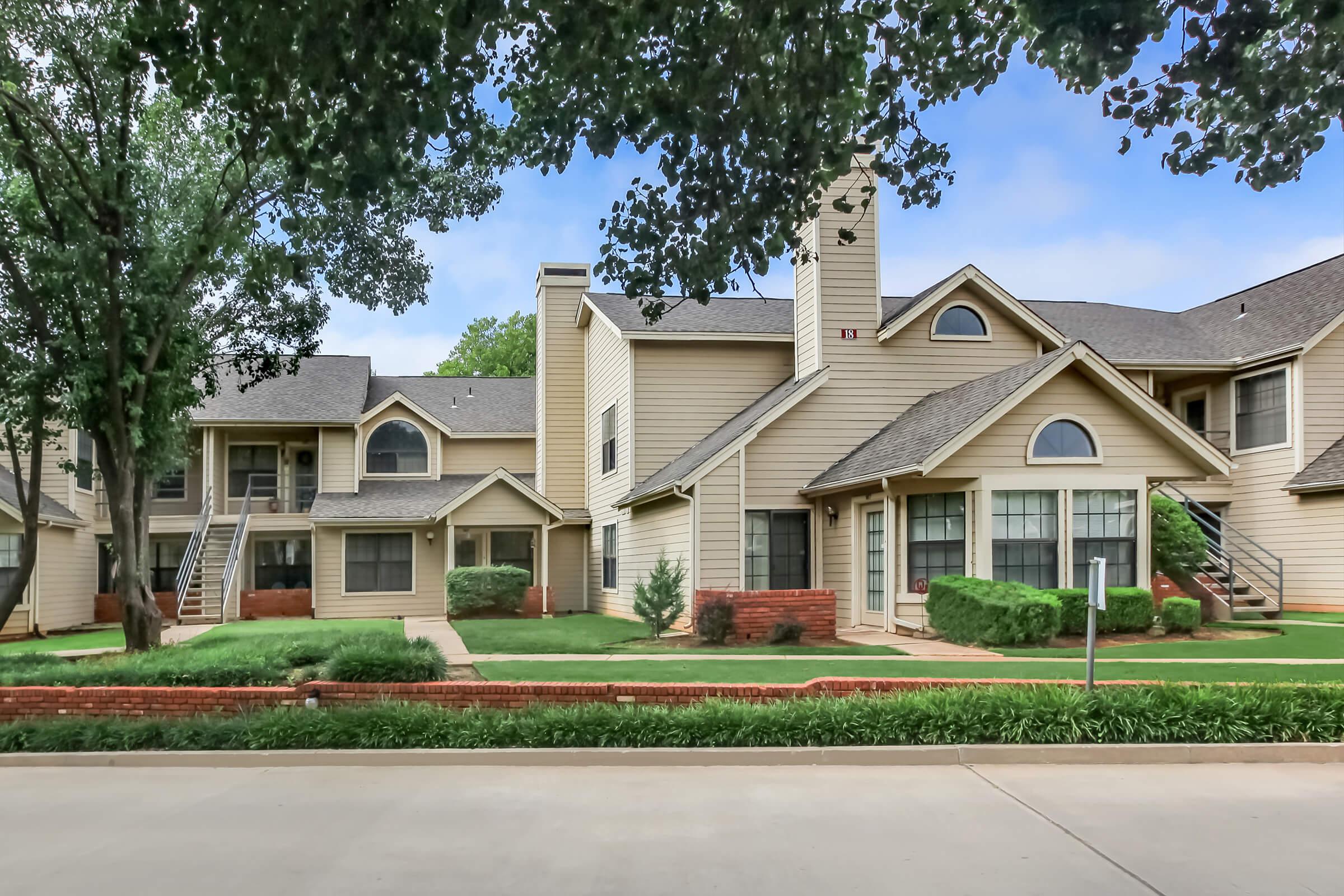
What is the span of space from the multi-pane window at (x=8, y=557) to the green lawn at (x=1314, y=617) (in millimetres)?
25298

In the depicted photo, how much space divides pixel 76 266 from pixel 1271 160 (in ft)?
43.5

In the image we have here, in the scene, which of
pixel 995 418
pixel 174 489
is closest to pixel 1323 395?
pixel 995 418

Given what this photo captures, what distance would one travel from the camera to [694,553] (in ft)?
63.5

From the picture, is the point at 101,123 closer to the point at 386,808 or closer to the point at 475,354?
the point at 386,808

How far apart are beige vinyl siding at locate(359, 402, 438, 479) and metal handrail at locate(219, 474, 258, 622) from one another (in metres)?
3.21

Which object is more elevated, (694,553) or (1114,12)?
(1114,12)

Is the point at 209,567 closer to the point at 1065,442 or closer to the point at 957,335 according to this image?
the point at 957,335

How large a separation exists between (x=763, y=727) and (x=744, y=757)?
0.36 meters

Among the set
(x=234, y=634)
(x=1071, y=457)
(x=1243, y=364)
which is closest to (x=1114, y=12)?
(x=1071, y=457)

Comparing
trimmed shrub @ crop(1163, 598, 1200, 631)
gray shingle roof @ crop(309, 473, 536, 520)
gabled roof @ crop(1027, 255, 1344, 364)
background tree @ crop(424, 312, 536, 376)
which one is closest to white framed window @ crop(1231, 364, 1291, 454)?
gabled roof @ crop(1027, 255, 1344, 364)

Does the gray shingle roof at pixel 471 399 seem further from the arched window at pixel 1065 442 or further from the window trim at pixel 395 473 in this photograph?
the arched window at pixel 1065 442

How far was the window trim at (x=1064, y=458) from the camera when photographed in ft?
56.5

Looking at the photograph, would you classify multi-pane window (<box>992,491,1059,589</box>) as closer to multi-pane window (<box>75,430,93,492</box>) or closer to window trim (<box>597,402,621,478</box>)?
window trim (<box>597,402,621,478</box>)

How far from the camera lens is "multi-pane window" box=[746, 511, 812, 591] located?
66.9 feet
